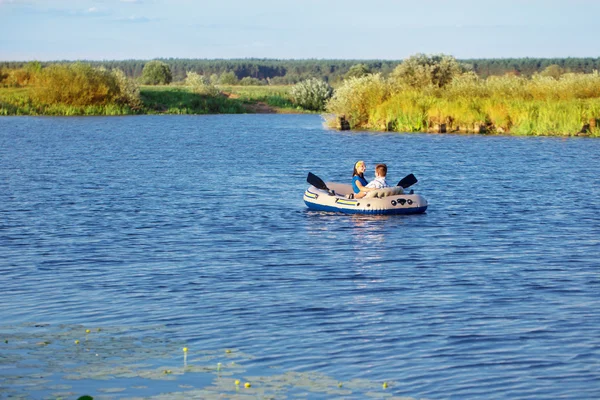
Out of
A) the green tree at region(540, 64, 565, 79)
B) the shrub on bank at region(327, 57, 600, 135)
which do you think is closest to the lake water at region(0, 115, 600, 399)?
the shrub on bank at region(327, 57, 600, 135)

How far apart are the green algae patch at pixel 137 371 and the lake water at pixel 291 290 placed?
0.10 ft

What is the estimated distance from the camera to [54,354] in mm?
9898

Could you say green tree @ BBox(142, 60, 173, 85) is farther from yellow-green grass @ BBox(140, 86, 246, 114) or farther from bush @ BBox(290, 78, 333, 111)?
bush @ BBox(290, 78, 333, 111)

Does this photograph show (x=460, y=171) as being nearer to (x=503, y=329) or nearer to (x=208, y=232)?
(x=208, y=232)

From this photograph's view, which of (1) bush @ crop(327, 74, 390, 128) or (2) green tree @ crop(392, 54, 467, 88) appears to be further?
(2) green tree @ crop(392, 54, 467, 88)

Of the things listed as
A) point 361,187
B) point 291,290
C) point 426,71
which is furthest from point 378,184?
point 426,71

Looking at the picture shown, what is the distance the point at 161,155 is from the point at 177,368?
30.5m

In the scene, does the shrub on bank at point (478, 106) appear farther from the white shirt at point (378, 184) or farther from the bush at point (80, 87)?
the bush at point (80, 87)

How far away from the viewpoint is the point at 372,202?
67.6ft

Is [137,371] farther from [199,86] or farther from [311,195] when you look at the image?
[199,86]

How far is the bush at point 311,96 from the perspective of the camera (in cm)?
8912

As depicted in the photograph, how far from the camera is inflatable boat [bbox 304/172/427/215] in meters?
20.7

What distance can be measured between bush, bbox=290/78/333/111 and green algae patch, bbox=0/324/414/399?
78834 mm

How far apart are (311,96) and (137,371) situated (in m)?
80.8
